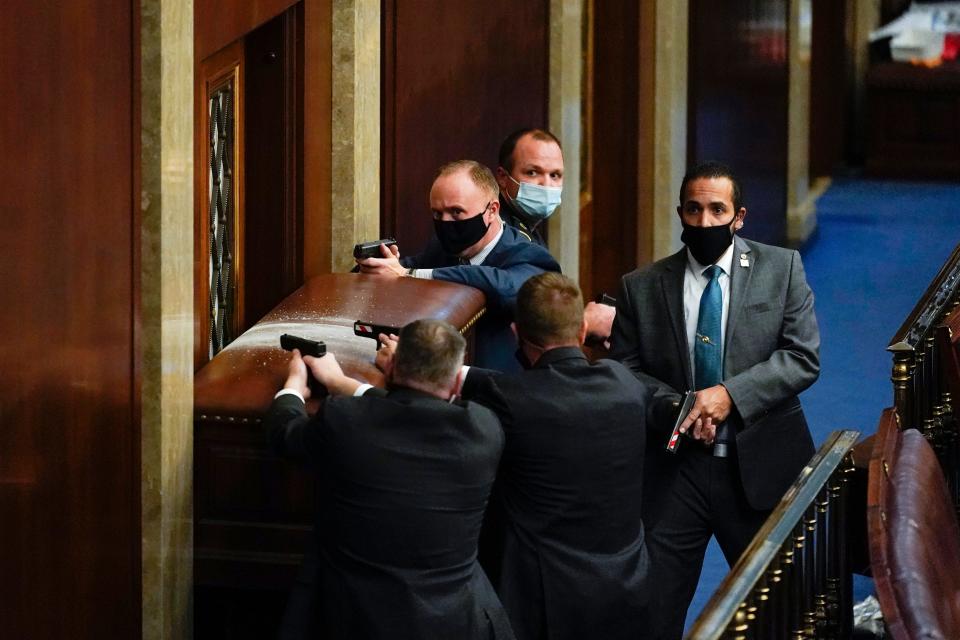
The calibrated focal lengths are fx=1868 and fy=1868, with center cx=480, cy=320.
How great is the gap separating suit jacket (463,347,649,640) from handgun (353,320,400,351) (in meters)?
0.24

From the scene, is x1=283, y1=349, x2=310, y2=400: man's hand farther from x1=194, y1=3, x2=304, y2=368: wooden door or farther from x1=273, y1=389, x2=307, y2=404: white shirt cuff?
x1=194, y1=3, x2=304, y2=368: wooden door

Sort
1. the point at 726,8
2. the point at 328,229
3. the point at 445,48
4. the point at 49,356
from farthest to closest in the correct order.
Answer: the point at 726,8 < the point at 445,48 < the point at 328,229 < the point at 49,356

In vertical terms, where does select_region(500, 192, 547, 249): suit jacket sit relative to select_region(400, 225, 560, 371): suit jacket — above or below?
above

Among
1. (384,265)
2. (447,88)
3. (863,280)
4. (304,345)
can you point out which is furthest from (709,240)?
(863,280)

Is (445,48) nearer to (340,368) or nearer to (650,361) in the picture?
(650,361)

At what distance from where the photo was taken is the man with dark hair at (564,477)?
14.4ft

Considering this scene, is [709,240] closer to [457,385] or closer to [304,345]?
[457,385]

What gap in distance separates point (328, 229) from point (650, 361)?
118cm

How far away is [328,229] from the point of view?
229 inches

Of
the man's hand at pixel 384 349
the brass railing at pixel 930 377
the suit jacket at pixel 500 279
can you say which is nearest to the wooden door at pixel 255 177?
the suit jacket at pixel 500 279

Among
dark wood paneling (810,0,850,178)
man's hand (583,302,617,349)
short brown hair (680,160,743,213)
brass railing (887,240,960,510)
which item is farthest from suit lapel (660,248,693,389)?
dark wood paneling (810,0,850,178)

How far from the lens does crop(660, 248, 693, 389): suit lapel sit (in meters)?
5.16

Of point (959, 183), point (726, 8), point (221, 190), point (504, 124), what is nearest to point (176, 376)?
point (221, 190)

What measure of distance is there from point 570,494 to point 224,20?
1.57m
